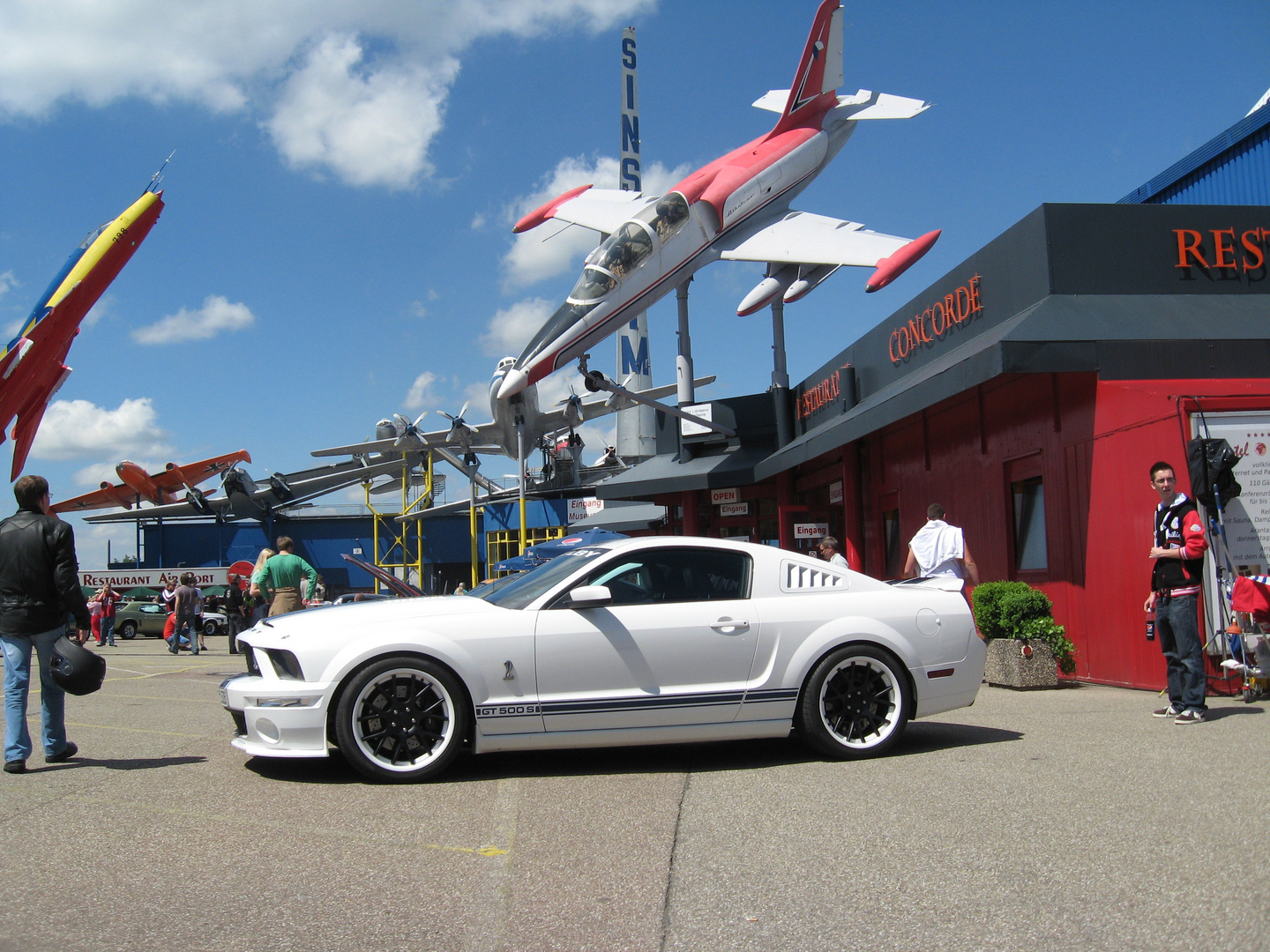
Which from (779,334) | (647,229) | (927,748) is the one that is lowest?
(927,748)

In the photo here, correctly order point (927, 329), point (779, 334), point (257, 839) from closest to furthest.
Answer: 1. point (257, 839)
2. point (927, 329)
3. point (779, 334)

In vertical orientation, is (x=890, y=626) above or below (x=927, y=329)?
below

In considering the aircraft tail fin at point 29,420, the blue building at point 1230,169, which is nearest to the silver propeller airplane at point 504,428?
the aircraft tail fin at point 29,420

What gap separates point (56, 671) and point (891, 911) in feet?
15.6

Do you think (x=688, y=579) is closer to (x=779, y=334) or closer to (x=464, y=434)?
(x=779, y=334)

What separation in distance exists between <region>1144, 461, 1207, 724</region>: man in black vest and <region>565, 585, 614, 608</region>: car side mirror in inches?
155

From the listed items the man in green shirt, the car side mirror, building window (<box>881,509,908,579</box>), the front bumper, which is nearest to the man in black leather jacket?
the front bumper

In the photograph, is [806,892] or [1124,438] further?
[1124,438]

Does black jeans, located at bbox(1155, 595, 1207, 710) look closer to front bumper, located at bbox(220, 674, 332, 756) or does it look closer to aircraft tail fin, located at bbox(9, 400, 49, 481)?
front bumper, located at bbox(220, 674, 332, 756)

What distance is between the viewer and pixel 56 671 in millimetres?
5551

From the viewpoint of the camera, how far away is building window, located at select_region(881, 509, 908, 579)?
52.9 feet

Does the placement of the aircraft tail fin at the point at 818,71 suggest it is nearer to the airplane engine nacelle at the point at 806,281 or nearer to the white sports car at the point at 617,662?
the airplane engine nacelle at the point at 806,281

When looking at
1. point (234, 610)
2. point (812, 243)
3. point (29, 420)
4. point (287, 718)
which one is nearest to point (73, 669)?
point (287, 718)

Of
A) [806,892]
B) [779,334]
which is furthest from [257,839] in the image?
[779,334]
